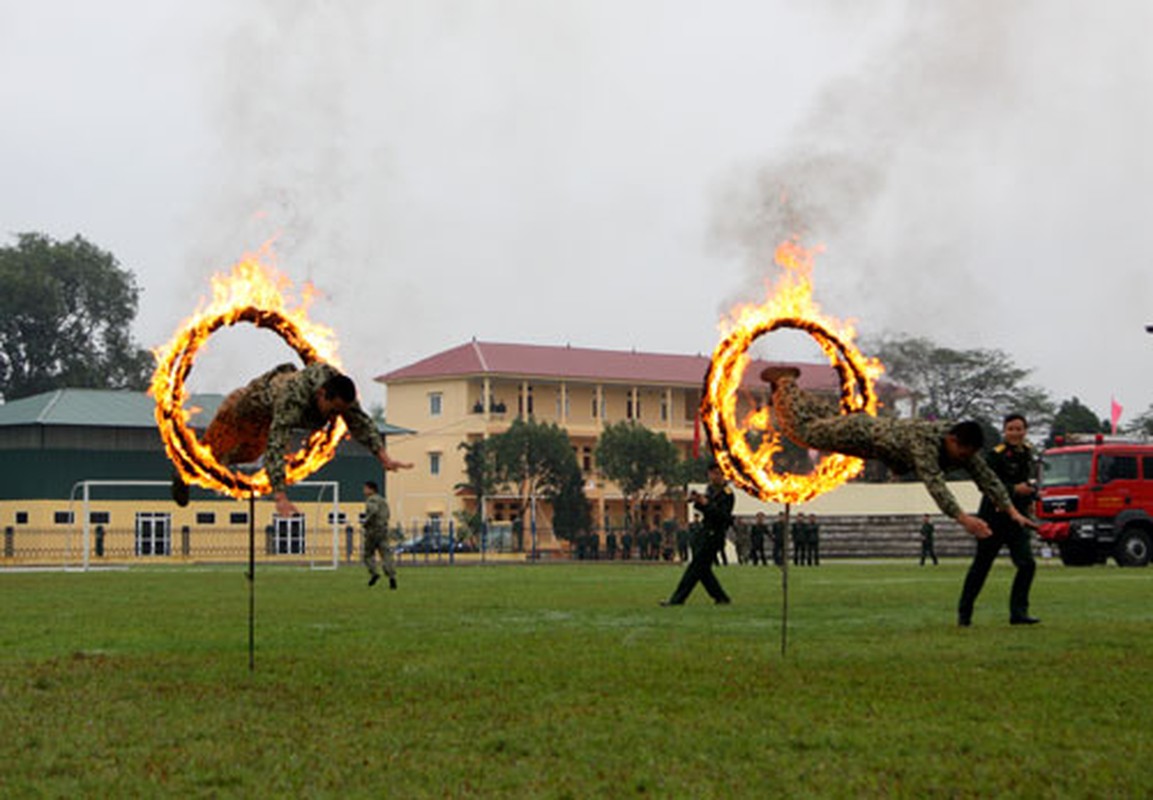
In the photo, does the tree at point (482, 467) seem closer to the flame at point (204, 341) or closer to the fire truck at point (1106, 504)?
the fire truck at point (1106, 504)

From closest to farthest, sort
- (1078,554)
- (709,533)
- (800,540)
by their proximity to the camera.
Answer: (709,533), (1078,554), (800,540)

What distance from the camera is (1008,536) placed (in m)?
16.7

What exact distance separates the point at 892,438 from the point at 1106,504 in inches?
1221

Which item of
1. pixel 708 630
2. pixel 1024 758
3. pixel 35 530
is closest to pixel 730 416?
pixel 708 630

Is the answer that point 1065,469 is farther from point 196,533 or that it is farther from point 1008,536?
point 196,533

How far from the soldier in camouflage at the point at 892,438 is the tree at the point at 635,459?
72038 mm

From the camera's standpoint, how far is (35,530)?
186 ft

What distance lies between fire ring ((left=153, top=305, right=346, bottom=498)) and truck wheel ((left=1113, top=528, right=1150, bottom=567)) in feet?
105

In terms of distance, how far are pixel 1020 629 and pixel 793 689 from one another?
6.20 m

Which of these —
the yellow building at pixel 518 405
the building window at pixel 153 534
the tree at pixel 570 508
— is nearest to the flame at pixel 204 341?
the building window at pixel 153 534

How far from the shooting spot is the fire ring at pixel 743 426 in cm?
1526

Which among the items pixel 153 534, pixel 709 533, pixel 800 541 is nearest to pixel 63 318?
pixel 153 534

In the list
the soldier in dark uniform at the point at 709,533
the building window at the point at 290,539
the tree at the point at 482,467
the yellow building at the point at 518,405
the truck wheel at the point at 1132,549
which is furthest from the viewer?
the yellow building at the point at 518,405

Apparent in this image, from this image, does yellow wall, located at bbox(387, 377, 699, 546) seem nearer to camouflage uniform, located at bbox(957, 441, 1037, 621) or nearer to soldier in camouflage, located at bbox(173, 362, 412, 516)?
camouflage uniform, located at bbox(957, 441, 1037, 621)
